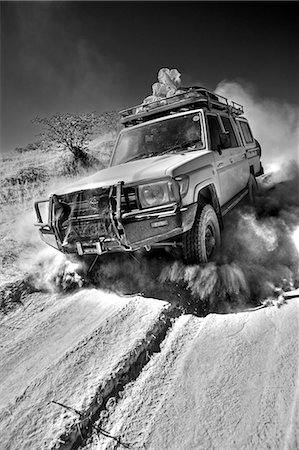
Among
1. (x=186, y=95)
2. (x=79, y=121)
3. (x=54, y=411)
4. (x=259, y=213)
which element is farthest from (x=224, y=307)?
(x=79, y=121)

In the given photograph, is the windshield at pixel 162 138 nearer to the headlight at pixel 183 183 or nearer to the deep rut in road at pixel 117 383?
the headlight at pixel 183 183

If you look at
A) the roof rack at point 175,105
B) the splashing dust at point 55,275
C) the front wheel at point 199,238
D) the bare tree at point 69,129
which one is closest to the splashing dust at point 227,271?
the front wheel at point 199,238

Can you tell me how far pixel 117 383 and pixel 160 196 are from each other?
1683 mm

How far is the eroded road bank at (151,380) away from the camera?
5.28ft

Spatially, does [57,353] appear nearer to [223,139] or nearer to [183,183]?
[183,183]

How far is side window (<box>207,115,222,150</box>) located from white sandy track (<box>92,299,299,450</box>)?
2.50 metres

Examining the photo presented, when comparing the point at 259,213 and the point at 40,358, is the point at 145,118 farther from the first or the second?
the point at 40,358

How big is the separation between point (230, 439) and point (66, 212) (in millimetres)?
2551

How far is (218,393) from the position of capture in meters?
1.82

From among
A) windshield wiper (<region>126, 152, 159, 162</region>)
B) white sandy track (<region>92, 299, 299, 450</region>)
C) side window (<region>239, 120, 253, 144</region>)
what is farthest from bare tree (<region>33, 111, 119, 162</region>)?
white sandy track (<region>92, 299, 299, 450</region>)

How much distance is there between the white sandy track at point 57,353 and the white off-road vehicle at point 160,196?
1.99ft

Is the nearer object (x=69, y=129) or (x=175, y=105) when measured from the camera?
(x=175, y=105)

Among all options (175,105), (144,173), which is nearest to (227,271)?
(144,173)

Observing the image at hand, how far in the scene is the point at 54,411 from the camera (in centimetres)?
181
